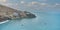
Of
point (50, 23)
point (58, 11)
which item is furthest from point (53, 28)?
point (58, 11)

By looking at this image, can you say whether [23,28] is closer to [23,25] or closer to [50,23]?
[23,25]

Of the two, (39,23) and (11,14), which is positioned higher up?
(11,14)

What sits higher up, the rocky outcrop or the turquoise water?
the rocky outcrop

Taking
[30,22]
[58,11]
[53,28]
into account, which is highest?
[58,11]
